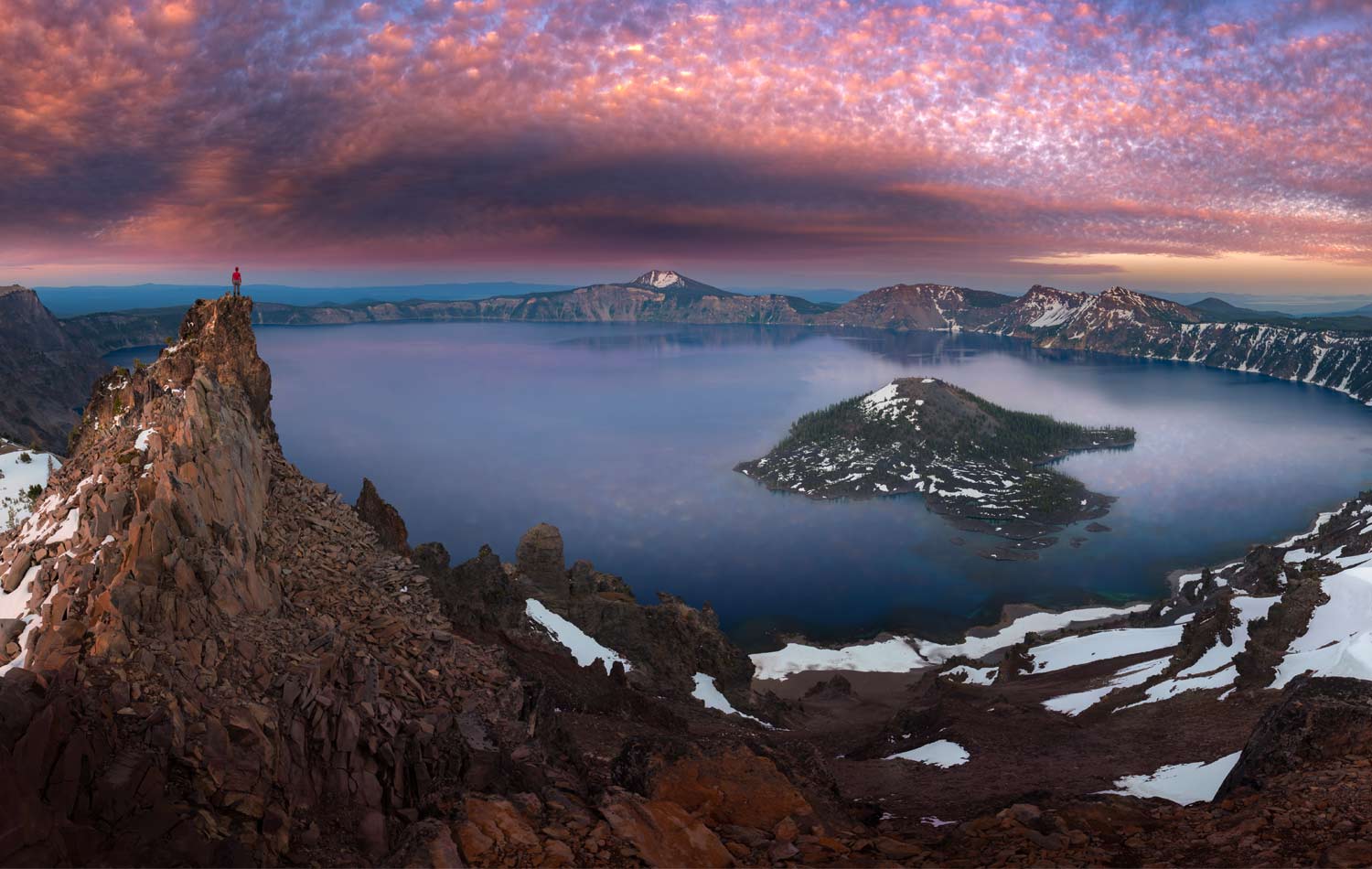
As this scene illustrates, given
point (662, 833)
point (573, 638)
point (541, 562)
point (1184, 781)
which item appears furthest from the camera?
point (541, 562)

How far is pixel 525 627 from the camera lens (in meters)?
44.8

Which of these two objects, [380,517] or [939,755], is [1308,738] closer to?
[939,755]

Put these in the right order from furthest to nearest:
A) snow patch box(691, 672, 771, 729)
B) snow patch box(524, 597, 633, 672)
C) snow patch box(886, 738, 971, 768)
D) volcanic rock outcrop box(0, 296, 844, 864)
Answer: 1. snow patch box(691, 672, 771, 729)
2. snow patch box(524, 597, 633, 672)
3. snow patch box(886, 738, 971, 768)
4. volcanic rock outcrop box(0, 296, 844, 864)

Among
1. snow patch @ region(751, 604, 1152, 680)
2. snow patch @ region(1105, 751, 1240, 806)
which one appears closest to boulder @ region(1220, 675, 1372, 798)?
snow patch @ region(1105, 751, 1240, 806)

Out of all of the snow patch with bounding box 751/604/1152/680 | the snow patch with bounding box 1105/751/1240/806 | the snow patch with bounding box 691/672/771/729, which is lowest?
the snow patch with bounding box 751/604/1152/680

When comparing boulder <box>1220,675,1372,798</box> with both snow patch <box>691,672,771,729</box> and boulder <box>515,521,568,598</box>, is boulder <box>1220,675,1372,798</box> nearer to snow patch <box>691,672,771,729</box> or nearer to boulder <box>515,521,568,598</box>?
snow patch <box>691,672,771,729</box>

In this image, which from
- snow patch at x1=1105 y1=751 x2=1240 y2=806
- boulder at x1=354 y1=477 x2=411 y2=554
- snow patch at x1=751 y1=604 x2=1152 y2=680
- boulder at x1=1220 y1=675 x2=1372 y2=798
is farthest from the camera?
snow patch at x1=751 y1=604 x2=1152 y2=680

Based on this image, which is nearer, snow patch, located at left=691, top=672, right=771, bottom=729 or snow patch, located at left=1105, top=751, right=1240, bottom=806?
snow patch, located at left=1105, top=751, right=1240, bottom=806

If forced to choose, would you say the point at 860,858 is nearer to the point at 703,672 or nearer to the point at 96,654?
the point at 96,654

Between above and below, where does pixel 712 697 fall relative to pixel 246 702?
below

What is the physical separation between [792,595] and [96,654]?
124m

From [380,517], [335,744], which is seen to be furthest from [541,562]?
[335,744]

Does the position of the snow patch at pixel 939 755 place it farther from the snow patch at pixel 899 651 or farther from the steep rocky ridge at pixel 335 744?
the snow patch at pixel 899 651

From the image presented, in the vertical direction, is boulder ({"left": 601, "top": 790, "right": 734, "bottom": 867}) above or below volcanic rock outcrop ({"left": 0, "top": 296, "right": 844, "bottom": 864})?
below
